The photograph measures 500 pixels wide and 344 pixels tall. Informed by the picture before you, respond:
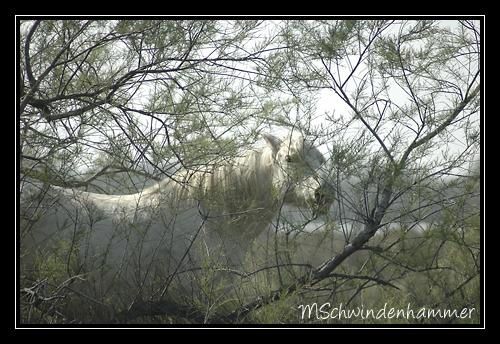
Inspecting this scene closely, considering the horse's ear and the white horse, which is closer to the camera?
the white horse

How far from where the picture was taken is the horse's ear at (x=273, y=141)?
489cm

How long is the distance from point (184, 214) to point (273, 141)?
0.81 meters

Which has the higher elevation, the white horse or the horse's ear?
the horse's ear

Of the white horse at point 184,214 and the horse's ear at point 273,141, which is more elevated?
the horse's ear at point 273,141

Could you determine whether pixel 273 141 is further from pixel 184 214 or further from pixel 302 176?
pixel 184 214

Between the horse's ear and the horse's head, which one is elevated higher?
the horse's ear

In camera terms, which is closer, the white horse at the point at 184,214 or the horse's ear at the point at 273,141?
the white horse at the point at 184,214

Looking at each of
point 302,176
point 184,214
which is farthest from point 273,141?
point 184,214

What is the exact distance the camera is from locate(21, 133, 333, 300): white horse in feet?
15.3

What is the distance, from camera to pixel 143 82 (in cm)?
449

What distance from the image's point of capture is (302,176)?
470 cm

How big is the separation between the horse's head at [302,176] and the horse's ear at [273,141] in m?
0.04
